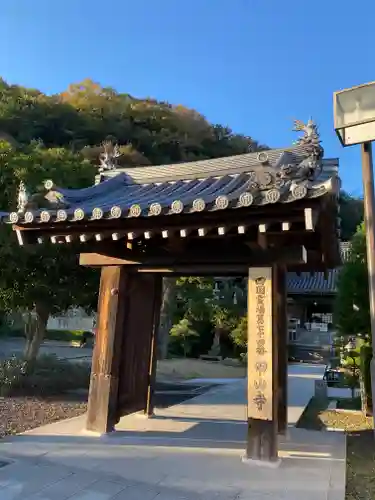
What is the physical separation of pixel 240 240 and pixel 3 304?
305 inches

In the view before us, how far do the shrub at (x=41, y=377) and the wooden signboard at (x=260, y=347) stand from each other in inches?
266

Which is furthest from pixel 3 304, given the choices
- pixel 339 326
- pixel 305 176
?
pixel 305 176

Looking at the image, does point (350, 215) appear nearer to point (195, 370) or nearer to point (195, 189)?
point (195, 370)

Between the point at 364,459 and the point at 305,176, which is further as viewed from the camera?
the point at 364,459

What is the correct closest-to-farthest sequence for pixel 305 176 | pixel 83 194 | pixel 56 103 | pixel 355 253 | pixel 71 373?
pixel 305 176 < pixel 83 194 < pixel 355 253 < pixel 71 373 < pixel 56 103

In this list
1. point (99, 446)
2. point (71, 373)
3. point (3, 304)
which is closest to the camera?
point (99, 446)

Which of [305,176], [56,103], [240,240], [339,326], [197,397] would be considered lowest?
[197,397]

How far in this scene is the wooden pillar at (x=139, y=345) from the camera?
7109 mm

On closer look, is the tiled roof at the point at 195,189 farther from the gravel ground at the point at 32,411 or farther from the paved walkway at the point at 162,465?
the gravel ground at the point at 32,411

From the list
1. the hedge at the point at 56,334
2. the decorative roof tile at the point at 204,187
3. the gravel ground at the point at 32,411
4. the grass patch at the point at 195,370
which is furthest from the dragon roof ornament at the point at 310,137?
the hedge at the point at 56,334

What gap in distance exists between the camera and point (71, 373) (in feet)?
41.9

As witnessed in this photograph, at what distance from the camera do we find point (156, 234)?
5934 millimetres

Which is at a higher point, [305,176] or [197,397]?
[305,176]

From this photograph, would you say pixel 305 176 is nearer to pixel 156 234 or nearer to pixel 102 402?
pixel 156 234
